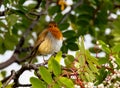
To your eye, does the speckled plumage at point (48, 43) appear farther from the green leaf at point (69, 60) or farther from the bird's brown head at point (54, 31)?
the green leaf at point (69, 60)

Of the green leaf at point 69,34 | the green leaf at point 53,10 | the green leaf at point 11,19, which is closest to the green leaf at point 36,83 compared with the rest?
the green leaf at point 11,19

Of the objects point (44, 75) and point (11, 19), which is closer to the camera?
point (44, 75)

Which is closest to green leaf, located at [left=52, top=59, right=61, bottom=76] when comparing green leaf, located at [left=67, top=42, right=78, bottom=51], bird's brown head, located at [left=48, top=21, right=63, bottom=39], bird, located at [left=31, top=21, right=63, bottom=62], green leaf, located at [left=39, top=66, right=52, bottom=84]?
green leaf, located at [left=39, top=66, right=52, bottom=84]

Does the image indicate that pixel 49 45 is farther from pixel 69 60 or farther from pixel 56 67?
pixel 56 67

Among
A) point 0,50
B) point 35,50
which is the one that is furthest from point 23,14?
point 0,50

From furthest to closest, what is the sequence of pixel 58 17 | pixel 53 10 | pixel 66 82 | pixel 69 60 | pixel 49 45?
pixel 53 10
pixel 58 17
pixel 49 45
pixel 69 60
pixel 66 82

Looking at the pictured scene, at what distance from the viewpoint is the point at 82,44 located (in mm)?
2492

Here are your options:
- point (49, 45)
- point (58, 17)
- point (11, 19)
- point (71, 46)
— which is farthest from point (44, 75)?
point (58, 17)

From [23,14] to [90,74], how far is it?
4.41 ft

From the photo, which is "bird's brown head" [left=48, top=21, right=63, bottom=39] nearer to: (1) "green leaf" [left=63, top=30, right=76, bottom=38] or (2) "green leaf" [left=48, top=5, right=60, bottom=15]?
(1) "green leaf" [left=63, top=30, right=76, bottom=38]

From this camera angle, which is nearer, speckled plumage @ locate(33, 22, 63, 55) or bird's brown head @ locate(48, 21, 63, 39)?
speckled plumage @ locate(33, 22, 63, 55)

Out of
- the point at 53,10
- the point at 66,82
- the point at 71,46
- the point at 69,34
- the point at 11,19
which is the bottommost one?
the point at 66,82

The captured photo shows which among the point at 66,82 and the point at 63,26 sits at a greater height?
the point at 63,26

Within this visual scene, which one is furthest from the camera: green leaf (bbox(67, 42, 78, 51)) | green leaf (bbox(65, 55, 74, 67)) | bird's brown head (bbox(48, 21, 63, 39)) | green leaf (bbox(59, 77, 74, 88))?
green leaf (bbox(67, 42, 78, 51))
